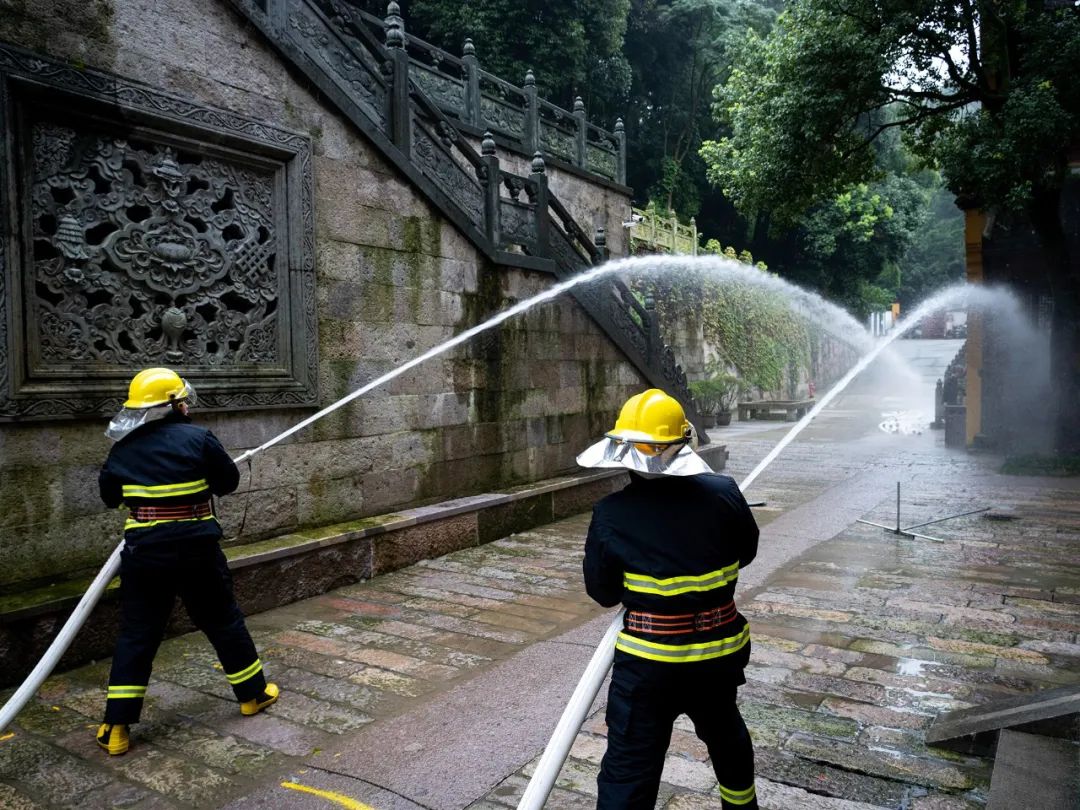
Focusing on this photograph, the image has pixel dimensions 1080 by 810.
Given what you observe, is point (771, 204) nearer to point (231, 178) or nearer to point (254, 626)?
point (231, 178)

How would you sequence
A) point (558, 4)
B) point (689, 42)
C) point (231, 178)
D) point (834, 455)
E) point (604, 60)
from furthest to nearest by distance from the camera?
point (689, 42), point (604, 60), point (558, 4), point (834, 455), point (231, 178)

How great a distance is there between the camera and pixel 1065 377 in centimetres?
1512

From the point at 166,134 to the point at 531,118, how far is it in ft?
37.7

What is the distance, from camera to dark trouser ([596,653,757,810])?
102 inches

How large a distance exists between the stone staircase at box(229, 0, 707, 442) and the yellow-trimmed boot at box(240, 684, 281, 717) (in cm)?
496

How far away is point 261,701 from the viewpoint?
14.4 feet

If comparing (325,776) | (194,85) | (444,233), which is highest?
(194,85)

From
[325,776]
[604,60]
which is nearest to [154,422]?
[325,776]

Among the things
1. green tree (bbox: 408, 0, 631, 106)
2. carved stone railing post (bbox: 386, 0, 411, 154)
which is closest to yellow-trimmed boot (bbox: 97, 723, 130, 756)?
carved stone railing post (bbox: 386, 0, 411, 154)

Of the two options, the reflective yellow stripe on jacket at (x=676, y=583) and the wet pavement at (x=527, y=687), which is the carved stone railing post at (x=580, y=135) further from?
the reflective yellow stripe on jacket at (x=676, y=583)

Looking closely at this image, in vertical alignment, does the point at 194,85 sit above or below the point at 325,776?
above

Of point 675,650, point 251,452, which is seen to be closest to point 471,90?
point 251,452

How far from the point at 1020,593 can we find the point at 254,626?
19.7 feet

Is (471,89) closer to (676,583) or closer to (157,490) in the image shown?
(157,490)
